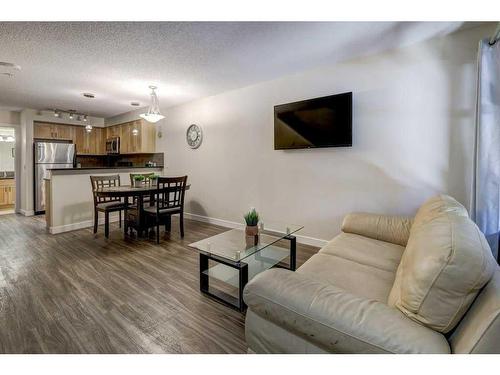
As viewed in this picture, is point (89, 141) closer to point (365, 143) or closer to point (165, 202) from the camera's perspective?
point (165, 202)

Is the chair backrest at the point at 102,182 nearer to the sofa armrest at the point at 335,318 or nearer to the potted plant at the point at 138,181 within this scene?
the potted plant at the point at 138,181

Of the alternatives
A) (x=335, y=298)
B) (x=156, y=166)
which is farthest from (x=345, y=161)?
(x=156, y=166)

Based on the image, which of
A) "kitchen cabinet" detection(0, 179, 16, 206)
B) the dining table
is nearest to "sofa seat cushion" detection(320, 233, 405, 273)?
the dining table

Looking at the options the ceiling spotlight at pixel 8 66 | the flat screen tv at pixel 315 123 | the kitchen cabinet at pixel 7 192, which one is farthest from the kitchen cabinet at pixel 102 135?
the flat screen tv at pixel 315 123

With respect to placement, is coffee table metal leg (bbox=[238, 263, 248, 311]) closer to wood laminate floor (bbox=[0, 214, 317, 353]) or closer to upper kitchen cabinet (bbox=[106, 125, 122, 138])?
wood laminate floor (bbox=[0, 214, 317, 353])

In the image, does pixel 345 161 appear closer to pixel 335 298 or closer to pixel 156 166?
pixel 335 298

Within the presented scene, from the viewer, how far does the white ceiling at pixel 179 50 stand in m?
2.29

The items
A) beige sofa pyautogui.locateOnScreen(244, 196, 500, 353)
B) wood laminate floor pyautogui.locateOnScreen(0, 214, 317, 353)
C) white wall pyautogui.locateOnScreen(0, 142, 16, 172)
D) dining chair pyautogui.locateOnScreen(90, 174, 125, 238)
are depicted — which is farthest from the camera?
white wall pyautogui.locateOnScreen(0, 142, 16, 172)

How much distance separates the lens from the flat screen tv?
9.81 feet

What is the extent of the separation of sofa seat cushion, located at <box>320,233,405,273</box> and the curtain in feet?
2.34

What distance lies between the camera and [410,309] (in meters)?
0.96

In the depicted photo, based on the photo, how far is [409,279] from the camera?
1.00 meters

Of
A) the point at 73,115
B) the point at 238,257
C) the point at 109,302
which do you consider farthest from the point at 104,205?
the point at 73,115

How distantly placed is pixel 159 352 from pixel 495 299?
5.32 ft
